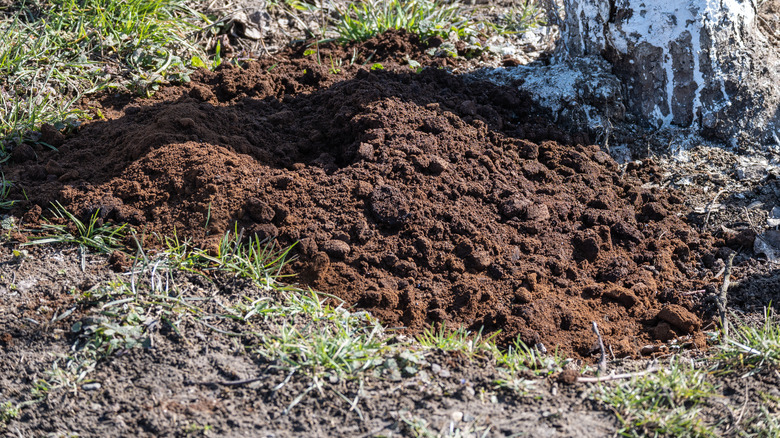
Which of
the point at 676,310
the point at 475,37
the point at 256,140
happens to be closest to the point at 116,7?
the point at 256,140

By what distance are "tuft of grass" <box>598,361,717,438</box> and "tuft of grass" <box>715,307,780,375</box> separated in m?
0.16

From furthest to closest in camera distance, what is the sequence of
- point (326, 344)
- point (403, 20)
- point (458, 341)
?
point (403, 20)
point (458, 341)
point (326, 344)

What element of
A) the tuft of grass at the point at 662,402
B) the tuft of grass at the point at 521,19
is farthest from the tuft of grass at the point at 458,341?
the tuft of grass at the point at 521,19

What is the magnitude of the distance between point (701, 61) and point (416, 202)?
2.04 m

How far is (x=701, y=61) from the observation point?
3793mm

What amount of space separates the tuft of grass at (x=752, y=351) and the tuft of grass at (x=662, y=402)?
0.53ft

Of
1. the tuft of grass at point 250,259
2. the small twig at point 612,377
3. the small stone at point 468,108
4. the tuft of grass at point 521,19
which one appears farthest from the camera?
the tuft of grass at point 521,19

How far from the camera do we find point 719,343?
2.84 meters

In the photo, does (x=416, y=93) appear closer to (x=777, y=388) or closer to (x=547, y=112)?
(x=547, y=112)

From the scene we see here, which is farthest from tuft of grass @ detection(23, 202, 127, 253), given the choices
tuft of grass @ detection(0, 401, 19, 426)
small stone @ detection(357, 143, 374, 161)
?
small stone @ detection(357, 143, 374, 161)

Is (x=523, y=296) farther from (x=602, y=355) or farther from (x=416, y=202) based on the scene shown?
(x=416, y=202)

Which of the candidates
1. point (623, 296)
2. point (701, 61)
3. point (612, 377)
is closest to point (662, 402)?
point (612, 377)

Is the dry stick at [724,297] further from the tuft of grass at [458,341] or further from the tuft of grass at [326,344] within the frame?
the tuft of grass at [326,344]

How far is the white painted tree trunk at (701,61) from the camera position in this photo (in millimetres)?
3766
